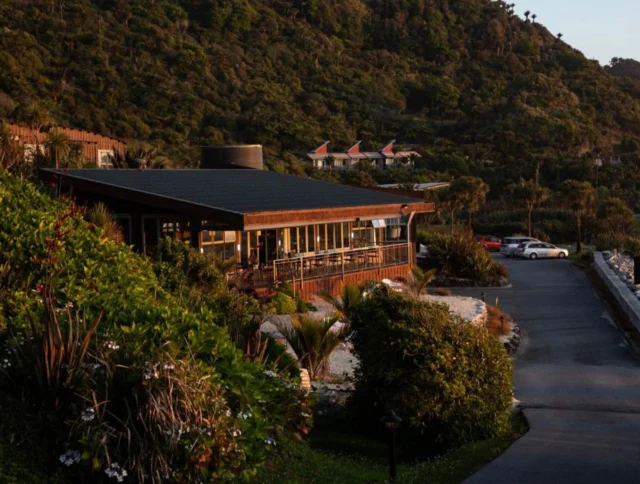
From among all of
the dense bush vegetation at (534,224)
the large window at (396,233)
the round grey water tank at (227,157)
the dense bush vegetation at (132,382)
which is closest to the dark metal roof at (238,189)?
the large window at (396,233)

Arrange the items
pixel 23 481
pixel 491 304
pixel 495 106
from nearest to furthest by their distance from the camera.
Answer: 1. pixel 23 481
2. pixel 491 304
3. pixel 495 106

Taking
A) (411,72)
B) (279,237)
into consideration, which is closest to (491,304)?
(279,237)

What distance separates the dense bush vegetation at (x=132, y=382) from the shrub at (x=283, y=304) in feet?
37.2

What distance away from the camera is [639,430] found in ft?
41.4

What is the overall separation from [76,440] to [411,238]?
88.5 feet

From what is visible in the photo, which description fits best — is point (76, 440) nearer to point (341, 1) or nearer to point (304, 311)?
point (304, 311)

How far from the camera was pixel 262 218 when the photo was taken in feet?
73.9

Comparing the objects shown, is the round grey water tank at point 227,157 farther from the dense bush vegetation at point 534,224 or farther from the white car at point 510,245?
the dense bush vegetation at point 534,224

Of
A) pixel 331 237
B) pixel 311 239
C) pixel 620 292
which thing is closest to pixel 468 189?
pixel 331 237

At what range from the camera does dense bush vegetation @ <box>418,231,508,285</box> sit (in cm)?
3588

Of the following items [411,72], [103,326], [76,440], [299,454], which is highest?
[411,72]

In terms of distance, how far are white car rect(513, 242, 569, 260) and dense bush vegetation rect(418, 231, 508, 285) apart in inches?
482

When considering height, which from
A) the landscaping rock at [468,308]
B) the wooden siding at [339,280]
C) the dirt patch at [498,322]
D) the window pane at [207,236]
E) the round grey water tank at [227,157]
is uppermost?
the round grey water tank at [227,157]

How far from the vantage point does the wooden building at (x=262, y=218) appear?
2308 centimetres
